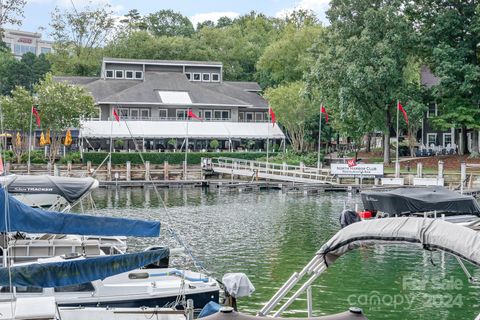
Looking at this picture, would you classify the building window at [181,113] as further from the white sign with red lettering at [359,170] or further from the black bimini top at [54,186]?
the black bimini top at [54,186]

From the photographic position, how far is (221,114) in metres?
86.9

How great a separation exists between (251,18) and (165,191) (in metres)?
86.5

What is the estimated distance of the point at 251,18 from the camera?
461 feet

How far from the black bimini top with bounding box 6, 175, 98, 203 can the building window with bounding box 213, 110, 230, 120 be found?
197ft

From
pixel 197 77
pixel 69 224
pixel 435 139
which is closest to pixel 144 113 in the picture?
pixel 197 77

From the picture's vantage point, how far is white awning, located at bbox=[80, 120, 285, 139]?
75.3m

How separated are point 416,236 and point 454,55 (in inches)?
2234

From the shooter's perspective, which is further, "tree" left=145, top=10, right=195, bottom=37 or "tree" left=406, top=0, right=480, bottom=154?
"tree" left=145, top=10, right=195, bottom=37

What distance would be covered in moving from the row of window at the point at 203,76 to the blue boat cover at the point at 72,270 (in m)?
80.2

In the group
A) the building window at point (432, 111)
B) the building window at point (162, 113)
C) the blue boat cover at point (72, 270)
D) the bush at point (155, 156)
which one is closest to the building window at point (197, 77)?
the building window at point (162, 113)

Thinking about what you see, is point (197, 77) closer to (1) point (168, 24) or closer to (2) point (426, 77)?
(2) point (426, 77)

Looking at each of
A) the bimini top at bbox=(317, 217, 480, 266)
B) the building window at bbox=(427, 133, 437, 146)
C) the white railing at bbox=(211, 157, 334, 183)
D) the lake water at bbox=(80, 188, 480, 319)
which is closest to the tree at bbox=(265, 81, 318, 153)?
the white railing at bbox=(211, 157, 334, 183)

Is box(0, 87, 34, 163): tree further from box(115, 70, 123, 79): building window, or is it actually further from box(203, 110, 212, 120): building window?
box(115, 70, 123, 79): building window

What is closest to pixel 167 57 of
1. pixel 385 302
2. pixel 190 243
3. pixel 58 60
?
pixel 58 60
